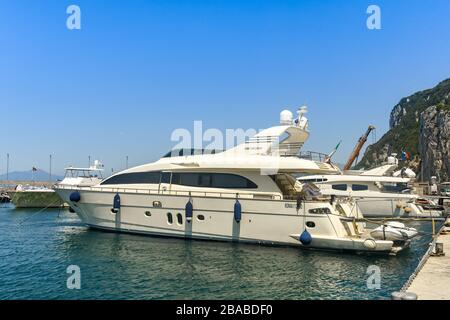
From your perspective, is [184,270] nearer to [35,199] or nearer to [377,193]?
[377,193]

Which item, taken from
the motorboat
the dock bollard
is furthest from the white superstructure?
the motorboat

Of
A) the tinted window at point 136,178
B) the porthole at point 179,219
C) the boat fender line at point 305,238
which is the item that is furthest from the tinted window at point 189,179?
the boat fender line at point 305,238

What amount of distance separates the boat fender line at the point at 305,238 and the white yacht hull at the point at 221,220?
14.8 inches

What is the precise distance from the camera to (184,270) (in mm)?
14094

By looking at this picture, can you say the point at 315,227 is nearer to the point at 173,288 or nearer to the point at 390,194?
the point at 173,288

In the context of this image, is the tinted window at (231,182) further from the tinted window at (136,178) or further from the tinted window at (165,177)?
the tinted window at (136,178)

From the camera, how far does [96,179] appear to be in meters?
40.7

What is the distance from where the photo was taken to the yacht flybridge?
17.8m

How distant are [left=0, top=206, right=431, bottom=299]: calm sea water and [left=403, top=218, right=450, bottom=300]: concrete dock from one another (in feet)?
3.55

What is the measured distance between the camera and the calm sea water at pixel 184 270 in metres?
11.6

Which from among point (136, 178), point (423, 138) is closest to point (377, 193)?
point (136, 178)

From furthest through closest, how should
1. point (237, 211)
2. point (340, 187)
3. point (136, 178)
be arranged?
1. point (340, 187)
2. point (136, 178)
3. point (237, 211)

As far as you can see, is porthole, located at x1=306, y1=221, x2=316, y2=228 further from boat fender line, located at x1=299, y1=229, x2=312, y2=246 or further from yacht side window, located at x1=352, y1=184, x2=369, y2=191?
yacht side window, located at x1=352, y1=184, x2=369, y2=191

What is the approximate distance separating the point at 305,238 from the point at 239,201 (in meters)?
3.57
